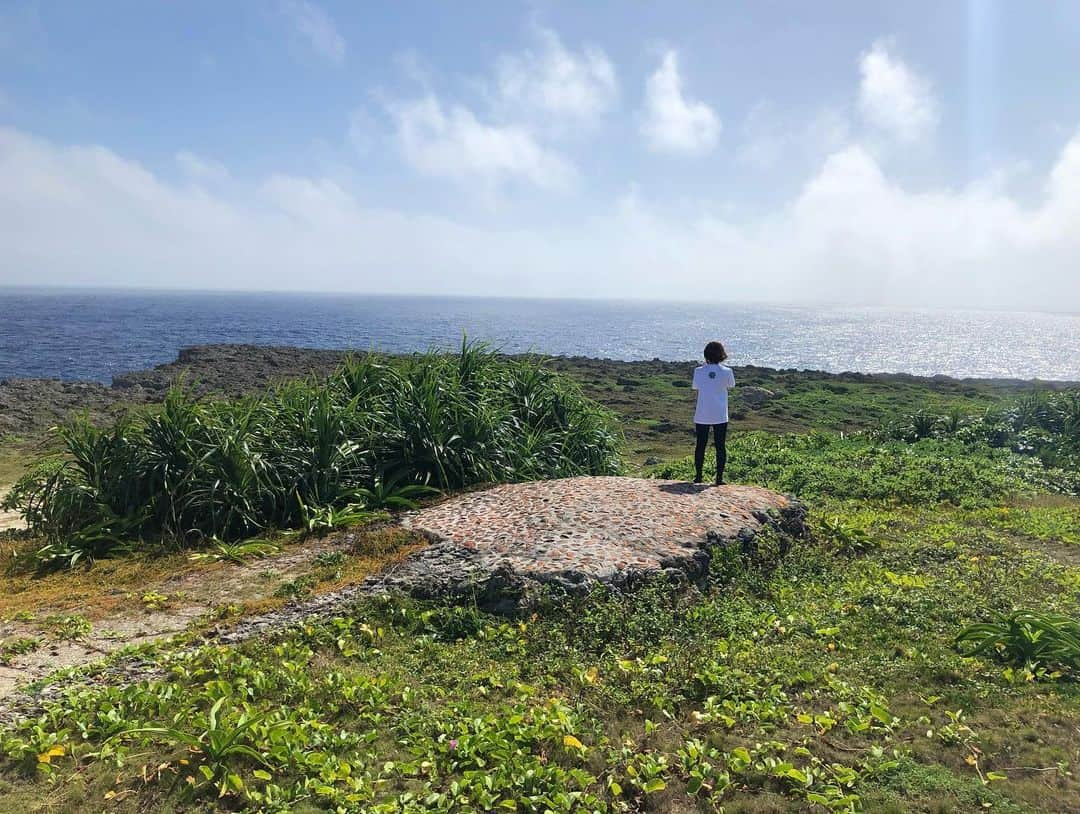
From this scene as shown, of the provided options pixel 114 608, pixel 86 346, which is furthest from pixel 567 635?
pixel 86 346

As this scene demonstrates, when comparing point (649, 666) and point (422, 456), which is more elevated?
point (422, 456)

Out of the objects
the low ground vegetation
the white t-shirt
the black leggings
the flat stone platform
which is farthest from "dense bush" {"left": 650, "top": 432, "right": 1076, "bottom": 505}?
the low ground vegetation

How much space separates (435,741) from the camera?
3855 millimetres

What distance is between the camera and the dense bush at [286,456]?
765 cm

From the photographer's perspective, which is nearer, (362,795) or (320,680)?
(362,795)

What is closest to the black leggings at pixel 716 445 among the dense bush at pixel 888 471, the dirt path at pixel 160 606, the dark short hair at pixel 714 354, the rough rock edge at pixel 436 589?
the dark short hair at pixel 714 354

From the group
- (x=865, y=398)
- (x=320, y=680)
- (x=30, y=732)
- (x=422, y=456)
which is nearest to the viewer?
(x=30, y=732)

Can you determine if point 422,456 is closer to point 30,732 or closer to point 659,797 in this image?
point 30,732

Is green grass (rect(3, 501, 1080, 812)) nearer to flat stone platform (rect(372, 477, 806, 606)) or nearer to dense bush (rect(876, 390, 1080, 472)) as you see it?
flat stone platform (rect(372, 477, 806, 606))

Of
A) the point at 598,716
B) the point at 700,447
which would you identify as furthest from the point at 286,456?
the point at 598,716

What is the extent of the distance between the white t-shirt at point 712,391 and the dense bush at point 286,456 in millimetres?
2529

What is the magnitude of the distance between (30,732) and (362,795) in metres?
1.97

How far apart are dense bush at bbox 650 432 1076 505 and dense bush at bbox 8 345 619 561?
326cm

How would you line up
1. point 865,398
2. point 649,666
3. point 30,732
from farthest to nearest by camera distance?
1. point 865,398
2. point 649,666
3. point 30,732
